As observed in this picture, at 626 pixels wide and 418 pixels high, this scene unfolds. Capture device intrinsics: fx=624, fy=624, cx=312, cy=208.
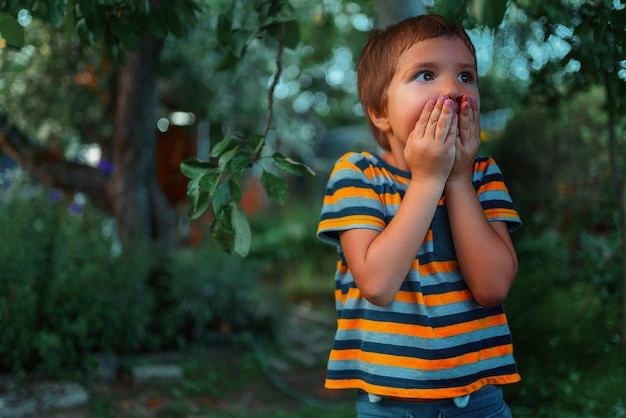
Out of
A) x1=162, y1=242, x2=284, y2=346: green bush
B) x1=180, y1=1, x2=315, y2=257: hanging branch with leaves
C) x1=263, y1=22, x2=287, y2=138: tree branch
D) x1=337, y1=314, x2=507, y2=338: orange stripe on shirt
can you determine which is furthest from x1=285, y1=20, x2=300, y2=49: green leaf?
x1=162, y1=242, x2=284, y2=346: green bush

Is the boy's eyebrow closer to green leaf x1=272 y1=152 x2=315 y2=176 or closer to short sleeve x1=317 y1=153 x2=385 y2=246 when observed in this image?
short sleeve x1=317 y1=153 x2=385 y2=246

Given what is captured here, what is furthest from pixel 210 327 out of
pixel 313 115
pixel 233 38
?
pixel 313 115

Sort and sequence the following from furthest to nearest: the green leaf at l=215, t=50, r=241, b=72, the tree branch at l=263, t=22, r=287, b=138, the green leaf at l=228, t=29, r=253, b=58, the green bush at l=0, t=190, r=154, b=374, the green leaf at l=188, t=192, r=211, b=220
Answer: the green bush at l=0, t=190, r=154, b=374
the green leaf at l=215, t=50, r=241, b=72
the green leaf at l=228, t=29, r=253, b=58
the tree branch at l=263, t=22, r=287, b=138
the green leaf at l=188, t=192, r=211, b=220

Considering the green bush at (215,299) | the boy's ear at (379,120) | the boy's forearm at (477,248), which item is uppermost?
the boy's ear at (379,120)

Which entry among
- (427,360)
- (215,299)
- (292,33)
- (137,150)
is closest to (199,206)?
(427,360)

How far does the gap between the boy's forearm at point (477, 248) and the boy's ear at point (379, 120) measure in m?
0.22

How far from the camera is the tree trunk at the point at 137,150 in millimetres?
3883

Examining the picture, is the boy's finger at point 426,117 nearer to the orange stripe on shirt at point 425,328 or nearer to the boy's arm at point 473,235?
the boy's arm at point 473,235

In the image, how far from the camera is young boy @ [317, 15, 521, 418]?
45.8 inches

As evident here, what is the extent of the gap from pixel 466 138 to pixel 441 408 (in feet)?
1.74

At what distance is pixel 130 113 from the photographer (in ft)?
13.1

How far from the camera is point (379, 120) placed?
1.37m

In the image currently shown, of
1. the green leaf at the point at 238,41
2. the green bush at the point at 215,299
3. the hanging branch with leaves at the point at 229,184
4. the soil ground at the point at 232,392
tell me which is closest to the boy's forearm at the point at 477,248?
the hanging branch with leaves at the point at 229,184

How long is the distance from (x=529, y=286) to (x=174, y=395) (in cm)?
200
